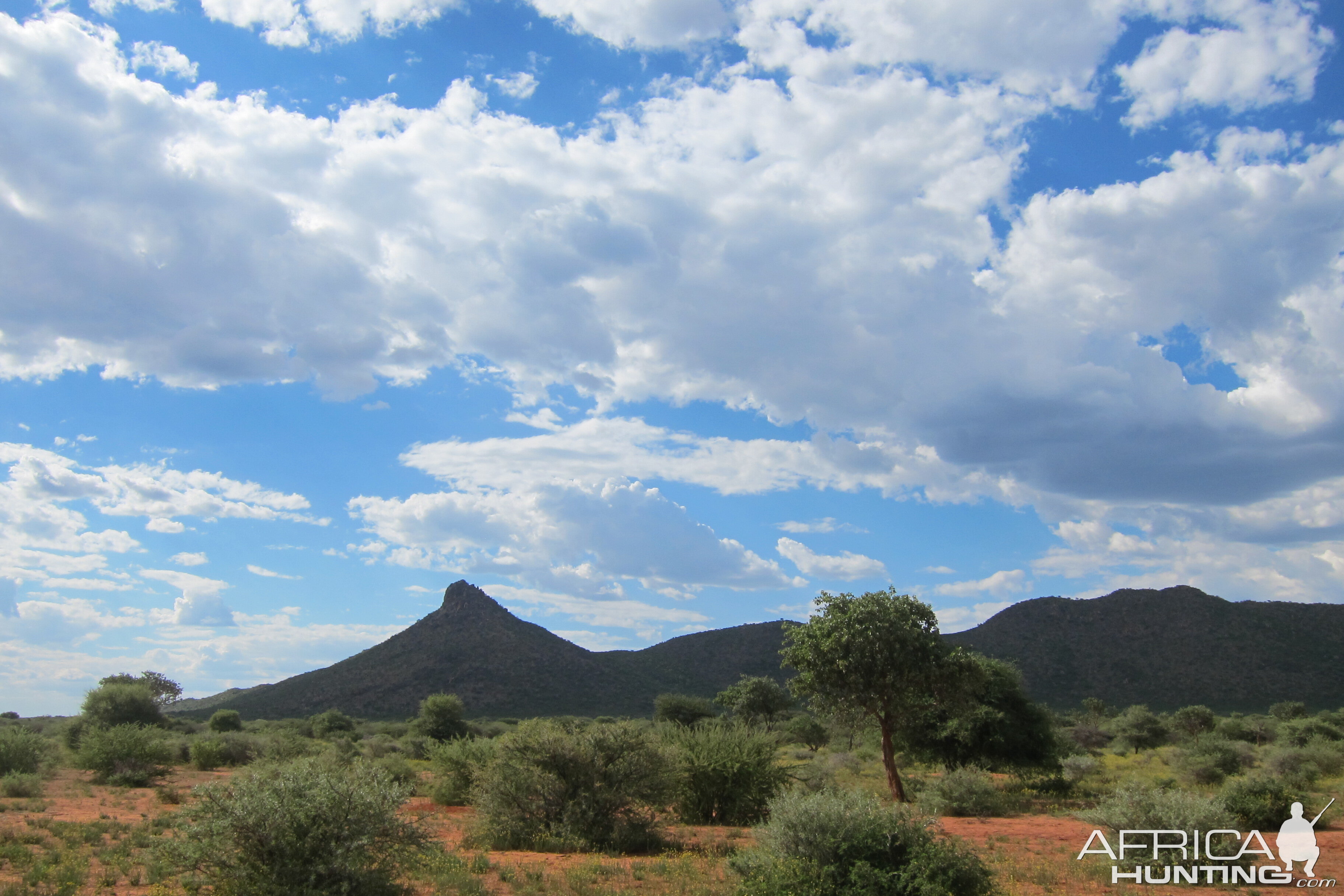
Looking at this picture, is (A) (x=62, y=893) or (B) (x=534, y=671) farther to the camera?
(B) (x=534, y=671)

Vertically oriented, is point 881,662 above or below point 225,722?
above

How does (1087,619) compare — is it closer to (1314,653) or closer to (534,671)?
(1314,653)

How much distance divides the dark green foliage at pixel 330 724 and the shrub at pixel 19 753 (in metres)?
18.2

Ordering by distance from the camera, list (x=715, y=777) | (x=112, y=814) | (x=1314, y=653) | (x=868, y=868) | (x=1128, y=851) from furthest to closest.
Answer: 1. (x=1314, y=653)
2. (x=112, y=814)
3. (x=715, y=777)
4. (x=1128, y=851)
5. (x=868, y=868)

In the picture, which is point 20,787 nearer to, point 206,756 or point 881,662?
point 206,756

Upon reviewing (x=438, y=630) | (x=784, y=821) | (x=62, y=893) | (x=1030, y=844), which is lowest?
(x=1030, y=844)

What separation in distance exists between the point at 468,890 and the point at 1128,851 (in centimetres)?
1066

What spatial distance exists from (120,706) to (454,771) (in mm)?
33703

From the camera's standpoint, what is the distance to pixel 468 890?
11.1 meters

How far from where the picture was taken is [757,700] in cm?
5266

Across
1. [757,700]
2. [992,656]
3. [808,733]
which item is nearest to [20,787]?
[808,733]

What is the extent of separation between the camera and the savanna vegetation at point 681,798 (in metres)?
10.0

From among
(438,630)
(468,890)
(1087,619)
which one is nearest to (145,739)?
(468,890)

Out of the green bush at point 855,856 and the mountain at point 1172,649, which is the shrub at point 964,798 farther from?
the mountain at point 1172,649
